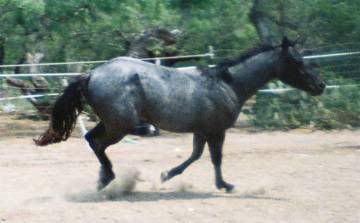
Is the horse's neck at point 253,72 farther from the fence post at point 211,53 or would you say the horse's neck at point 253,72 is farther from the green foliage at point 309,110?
the fence post at point 211,53

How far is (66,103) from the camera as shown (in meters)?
8.45

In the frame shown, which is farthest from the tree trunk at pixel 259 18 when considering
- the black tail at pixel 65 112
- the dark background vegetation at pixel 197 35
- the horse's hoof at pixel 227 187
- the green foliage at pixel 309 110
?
the black tail at pixel 65 112

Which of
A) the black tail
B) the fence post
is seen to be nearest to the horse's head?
the black tail

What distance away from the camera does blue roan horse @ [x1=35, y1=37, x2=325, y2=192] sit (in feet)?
27.1

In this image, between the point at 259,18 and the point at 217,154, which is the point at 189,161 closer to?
the point at 217,154

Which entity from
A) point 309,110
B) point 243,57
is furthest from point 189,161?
point 309,110

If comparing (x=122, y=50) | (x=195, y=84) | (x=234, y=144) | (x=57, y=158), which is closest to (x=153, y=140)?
(x=234, y=144)

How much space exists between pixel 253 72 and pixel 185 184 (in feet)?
4.96

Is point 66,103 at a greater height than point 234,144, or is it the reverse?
point 66,103

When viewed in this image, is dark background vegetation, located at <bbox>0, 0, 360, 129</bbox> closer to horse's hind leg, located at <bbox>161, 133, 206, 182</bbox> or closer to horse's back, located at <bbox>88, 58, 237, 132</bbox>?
horse's back, located at <bbox>88, 58, 237, 132</bbox>

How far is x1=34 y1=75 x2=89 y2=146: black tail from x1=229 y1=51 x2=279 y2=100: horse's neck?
69.7 inches

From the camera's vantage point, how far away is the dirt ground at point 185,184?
284 inches

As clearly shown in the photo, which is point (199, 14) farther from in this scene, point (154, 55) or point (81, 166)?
point (81, 166)

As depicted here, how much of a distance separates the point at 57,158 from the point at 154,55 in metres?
5.85
